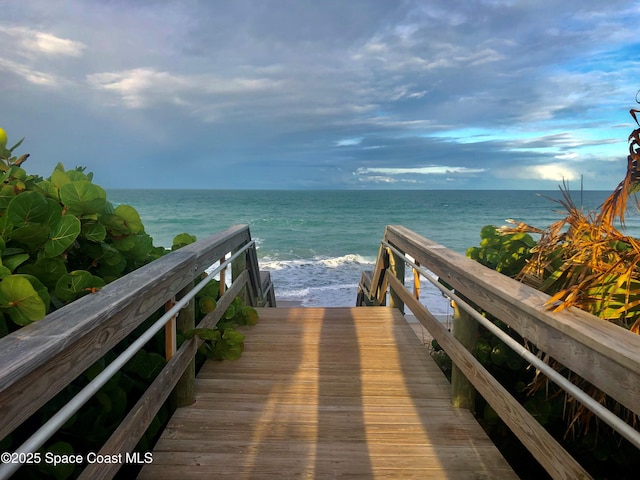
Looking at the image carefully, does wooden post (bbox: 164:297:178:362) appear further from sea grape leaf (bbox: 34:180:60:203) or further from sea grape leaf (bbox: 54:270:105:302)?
sea grape leaf (bbox: 34:180:60:203)

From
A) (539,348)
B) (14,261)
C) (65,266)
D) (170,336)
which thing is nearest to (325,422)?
(170,336)

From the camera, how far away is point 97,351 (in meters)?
1.21

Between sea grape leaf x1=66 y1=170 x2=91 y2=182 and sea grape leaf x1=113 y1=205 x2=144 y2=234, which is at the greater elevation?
sea grape leaf x1=66 y1=170 x2=91 y2=182

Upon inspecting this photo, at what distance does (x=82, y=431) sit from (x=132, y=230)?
866 mm

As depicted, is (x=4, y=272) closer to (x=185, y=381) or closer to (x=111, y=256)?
(x=111, y=256)

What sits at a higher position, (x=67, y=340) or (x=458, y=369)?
(x=67, y=340)

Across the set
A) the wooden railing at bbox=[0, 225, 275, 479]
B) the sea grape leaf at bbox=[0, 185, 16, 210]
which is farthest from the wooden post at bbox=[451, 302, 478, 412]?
the sea grape leaf at bbox=[0, 185, 16, 210]

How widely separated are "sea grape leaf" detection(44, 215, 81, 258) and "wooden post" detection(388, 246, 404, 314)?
270 centimetres

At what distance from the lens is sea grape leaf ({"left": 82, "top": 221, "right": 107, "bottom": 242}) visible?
1684 mm

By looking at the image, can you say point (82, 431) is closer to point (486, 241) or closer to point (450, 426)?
point (450, 426)

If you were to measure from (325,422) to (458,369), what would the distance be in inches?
29.2

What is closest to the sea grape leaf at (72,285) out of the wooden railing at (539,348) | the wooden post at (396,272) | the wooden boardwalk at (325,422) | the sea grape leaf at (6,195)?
the sea grape leaf at (6,195)

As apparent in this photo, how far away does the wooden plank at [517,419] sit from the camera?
4.12 ft

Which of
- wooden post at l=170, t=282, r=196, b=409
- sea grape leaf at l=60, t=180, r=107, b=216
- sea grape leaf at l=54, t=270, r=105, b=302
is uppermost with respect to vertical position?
sea grape leaf at l=60, t=180, r=107, b=216
